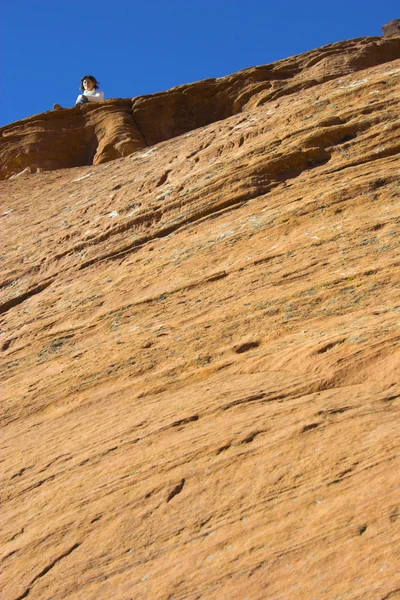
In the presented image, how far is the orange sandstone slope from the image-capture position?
194 inches

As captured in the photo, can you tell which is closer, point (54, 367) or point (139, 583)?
point (139, 583)

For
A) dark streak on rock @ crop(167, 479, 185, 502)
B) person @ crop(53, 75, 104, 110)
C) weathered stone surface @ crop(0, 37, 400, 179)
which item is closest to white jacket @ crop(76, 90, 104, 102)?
person @ crop(53, 75, 104, 110)

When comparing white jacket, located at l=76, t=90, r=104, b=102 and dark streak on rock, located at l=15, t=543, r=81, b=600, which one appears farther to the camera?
white jacket, located at l=76, t=90, r=104, b=102

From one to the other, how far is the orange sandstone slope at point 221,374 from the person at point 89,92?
923cm

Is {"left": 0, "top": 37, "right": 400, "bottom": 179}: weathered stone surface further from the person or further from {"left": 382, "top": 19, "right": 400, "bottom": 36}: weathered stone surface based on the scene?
{"left": 382, "top": 19, "right": 400, "bottom": 36}: weathered stone surface

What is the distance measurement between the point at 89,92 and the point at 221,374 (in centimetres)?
1668

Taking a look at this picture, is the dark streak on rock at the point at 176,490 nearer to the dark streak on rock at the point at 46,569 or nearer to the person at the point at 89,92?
the dark streak on rock at the point at 46,569

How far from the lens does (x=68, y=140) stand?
19375 mm

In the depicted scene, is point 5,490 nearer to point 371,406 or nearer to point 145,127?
point 371,406

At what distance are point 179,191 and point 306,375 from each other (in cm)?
564

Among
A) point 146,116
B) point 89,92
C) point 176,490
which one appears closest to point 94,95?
point 89,92

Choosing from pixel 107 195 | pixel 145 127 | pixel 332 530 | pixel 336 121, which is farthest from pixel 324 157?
pixel 145 127

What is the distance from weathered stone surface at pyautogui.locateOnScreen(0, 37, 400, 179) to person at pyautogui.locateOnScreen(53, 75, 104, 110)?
34.2 inches

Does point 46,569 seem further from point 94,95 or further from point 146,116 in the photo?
point 94,95
